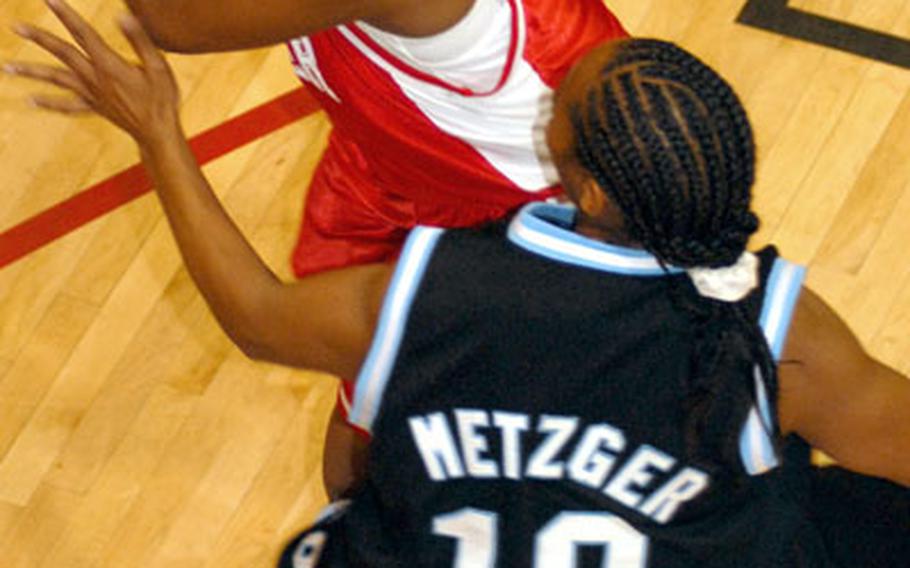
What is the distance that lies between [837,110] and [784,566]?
1590 millimetres

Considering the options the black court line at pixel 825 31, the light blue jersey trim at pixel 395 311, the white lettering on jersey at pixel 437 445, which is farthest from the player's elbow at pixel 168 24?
the black court line at pixel 825 31

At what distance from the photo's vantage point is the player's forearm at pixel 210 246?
1.61 m

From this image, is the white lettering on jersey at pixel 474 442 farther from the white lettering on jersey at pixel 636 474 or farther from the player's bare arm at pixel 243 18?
the player's bare arm at pixel 243 18

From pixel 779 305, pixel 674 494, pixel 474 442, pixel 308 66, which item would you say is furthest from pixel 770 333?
pixel 308 66

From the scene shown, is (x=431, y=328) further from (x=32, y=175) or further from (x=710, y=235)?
(x=32, y=175)

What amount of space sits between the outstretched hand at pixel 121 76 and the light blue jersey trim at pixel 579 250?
428 millimetres

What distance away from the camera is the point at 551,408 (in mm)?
1449

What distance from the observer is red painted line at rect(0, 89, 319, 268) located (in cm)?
299

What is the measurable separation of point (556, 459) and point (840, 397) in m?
0.31

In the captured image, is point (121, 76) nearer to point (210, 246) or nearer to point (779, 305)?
point (210, 246)

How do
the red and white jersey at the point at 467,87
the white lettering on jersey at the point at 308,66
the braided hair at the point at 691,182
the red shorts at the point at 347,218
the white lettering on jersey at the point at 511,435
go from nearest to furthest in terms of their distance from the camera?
1. the braided hair at the point at 691,182
2. the white lettering on jersey at the point at 511,435
3. the red and white jersey at the point at 467,87
4. the white lettering on jersey at the point at 308,66
5. the red shorts at the point at 347,218

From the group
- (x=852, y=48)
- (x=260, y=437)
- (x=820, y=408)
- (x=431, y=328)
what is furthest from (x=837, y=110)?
(x=431, y=328)

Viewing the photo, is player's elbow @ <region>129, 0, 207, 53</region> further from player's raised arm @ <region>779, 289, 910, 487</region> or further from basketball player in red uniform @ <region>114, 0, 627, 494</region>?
player's raised arm @ <region>779, 289, 910, 487</region>

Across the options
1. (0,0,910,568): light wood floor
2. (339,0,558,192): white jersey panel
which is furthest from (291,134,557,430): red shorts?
(0,0,910,568): light wood floor
